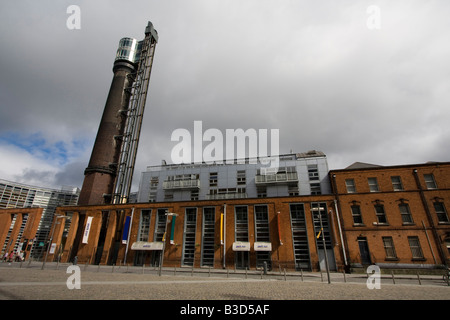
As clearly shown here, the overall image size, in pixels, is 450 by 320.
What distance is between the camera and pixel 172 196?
44.5 m

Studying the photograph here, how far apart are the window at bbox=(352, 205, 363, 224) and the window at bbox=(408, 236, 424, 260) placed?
17.1 feet

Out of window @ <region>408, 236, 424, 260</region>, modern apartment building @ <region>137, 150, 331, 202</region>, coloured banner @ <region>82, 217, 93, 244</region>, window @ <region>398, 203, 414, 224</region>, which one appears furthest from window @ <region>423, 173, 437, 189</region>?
coloured banner @ <region>82, 217, 93, 244</region>

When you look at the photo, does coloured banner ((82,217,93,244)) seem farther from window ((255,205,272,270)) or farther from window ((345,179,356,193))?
window ((345,179,356,193))

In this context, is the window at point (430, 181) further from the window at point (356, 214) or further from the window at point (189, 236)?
the window at point (189, 236)

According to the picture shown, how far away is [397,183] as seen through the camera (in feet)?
94.3

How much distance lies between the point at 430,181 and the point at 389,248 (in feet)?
34.0

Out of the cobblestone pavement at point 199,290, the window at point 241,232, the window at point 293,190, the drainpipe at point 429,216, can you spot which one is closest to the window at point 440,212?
the drainpipe at point 429,216

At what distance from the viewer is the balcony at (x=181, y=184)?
4328 cm

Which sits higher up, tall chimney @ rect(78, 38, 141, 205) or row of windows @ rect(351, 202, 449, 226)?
tall chimney @ rect(78, 38, 141, 205)

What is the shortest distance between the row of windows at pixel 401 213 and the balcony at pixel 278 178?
41.6 feet

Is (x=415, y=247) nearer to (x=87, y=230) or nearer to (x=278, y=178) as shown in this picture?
(x=278, y=178)

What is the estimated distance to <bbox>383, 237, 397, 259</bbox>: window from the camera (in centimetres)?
2538

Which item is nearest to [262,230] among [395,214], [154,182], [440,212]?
[395,214]
